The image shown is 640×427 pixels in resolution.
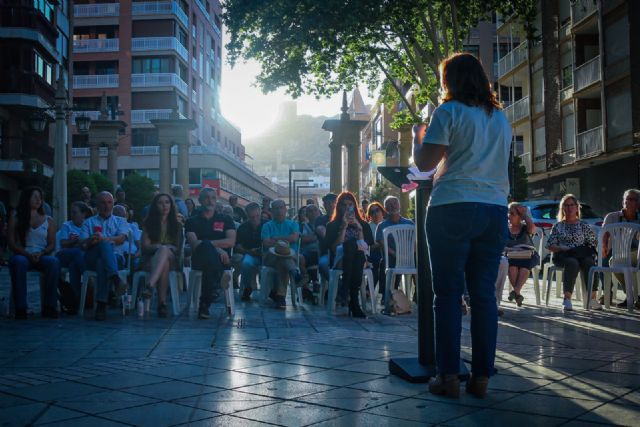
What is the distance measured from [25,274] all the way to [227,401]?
575 cm

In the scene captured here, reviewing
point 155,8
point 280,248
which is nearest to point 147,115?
point 155,8

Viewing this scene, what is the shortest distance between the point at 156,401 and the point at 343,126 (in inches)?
914

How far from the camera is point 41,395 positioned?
424 centimetres

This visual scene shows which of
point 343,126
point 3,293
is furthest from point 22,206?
point 343,126

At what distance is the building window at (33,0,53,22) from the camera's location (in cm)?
3476

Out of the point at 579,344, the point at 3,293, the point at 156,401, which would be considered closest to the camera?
the point at 156,401

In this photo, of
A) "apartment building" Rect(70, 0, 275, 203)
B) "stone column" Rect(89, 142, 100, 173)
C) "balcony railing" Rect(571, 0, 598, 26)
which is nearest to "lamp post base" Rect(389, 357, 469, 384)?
"stone column" Rect(89, 142, 100, 173)

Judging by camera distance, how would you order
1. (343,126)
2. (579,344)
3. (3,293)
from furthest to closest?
(343,126)
(3,293)
(579,344)

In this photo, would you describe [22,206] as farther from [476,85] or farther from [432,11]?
[432,11]

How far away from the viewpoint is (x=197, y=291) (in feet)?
32.2

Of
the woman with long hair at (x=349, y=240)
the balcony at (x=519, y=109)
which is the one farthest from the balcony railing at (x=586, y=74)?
the woman with long hair at (x=349, y=240)

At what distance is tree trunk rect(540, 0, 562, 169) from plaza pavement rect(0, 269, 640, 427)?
28.4 metres

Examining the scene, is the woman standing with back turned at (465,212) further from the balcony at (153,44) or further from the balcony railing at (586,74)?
the balcony at (153,44)

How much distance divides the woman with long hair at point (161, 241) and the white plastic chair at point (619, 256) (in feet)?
17.6
